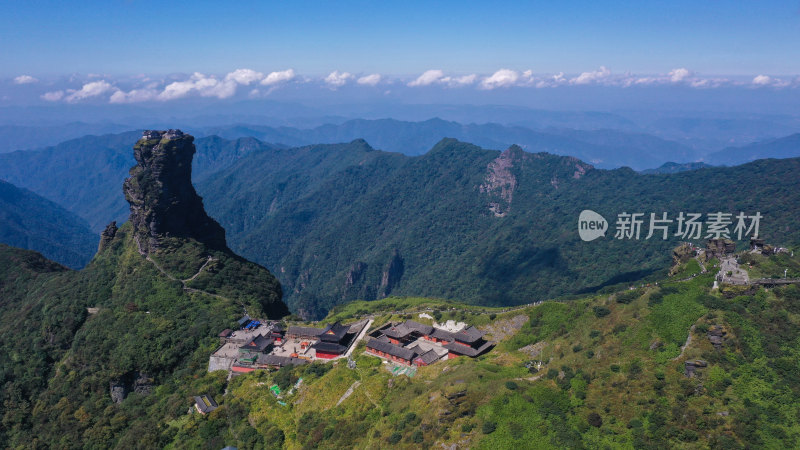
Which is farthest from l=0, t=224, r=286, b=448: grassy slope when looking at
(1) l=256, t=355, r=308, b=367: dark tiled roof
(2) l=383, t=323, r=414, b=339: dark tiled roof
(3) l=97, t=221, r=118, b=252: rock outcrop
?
(2) l=383, t=323, r=414, b=339: dark tiled roof

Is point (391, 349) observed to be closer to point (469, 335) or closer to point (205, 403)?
point (469, 335)

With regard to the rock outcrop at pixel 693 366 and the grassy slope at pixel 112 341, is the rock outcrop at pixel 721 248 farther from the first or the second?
the grassy slope at pixel 112 341

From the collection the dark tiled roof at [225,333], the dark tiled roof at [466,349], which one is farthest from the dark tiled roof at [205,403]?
the dark tiled roof at [466,349]

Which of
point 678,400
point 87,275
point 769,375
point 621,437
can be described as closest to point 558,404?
point 621,437

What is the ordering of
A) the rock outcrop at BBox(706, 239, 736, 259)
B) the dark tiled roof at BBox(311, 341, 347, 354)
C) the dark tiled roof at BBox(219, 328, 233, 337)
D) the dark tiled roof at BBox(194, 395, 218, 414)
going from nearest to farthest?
the dark tiled roof at BBox(194, 395, 218, 414) → the dark tiled roof at BBox(311, 341, 347, 354) → the rock outcrop at BBox(706, 239, 736, 259) → the dark tiled roof at BBox(219, 328, 233, 337)

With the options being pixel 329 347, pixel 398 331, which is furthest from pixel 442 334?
pixel 329 347

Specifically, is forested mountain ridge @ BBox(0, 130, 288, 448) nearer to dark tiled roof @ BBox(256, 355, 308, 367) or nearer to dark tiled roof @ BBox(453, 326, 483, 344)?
dark tiled roof @ BBox(256, 355, 308, 367)
